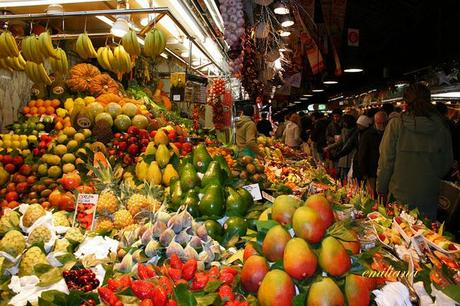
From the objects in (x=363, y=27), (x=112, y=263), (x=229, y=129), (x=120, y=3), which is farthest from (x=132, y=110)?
(x=363, y=27)

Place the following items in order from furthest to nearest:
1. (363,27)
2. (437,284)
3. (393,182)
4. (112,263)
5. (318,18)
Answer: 1. (363,27)
2. (318,18)
3. (393,182)
4. (112,263)
5. (437,284)

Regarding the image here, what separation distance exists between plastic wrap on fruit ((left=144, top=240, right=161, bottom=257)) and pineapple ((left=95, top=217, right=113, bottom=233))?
63 centimetres

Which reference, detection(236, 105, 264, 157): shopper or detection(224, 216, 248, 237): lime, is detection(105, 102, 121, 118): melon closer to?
detection(224, 216, 248, 237): lime

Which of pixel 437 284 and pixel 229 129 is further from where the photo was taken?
pixel 229 129

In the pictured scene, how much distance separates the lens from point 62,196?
10.4ft

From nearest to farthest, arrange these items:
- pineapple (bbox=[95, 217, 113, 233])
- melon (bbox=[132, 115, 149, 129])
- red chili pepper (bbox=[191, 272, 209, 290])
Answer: red chili pepper (bbox=[191, 272, 209, 290])
pineapple (bbox=[95, 217, 113, 233])
melon (bbox=[132, 115, 149, 129])

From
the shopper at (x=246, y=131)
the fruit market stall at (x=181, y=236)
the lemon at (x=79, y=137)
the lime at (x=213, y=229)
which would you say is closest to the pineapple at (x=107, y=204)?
the fruit market stall at (x=181, y=236)

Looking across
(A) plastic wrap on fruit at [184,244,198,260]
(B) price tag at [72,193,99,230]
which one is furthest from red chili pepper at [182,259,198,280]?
(B) price tag at [72,193,99,230]

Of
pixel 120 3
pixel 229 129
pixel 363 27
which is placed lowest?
pixel 229 129

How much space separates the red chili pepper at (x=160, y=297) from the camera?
152 cm

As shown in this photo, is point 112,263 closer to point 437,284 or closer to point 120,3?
point 437,284

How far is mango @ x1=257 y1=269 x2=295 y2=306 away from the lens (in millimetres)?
1562

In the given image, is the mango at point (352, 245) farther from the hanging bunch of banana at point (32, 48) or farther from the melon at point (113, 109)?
the hanging bunch of banana at point (32, 48)

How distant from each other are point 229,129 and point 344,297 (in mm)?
7574
